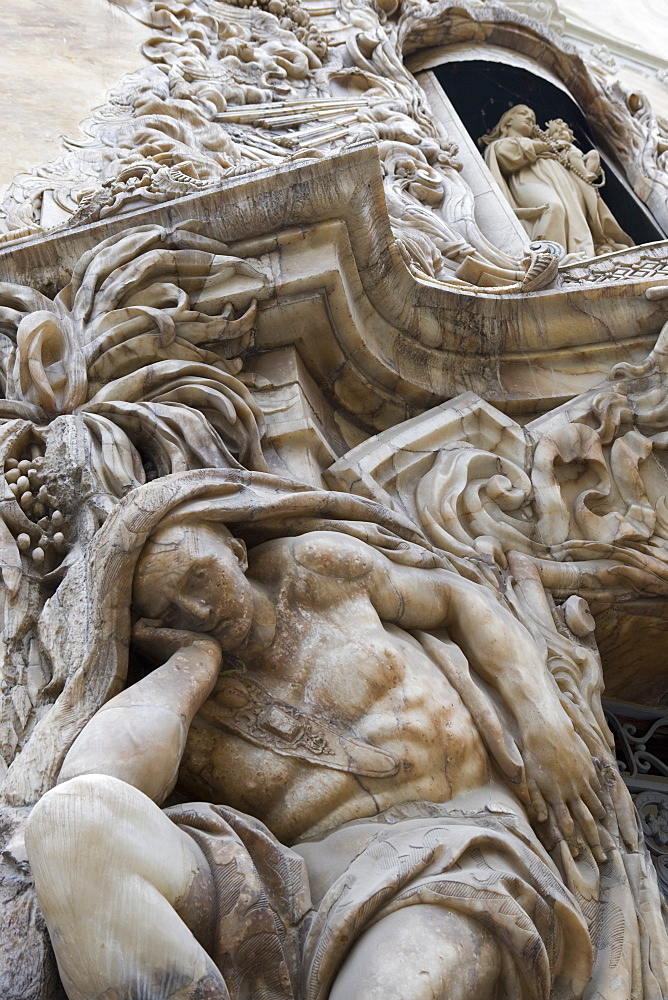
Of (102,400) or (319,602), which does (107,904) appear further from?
(102,400)

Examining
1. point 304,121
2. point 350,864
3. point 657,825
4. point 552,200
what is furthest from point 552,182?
point 350,864

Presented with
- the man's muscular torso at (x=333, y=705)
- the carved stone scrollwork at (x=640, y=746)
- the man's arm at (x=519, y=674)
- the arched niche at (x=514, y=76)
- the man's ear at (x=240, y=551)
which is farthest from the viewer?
the arched niche at (x=514, y=76)

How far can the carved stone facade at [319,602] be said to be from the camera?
1.63 metres

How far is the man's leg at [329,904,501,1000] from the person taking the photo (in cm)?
157

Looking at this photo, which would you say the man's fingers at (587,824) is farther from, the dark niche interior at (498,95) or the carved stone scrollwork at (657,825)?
the dark niche interior at (498,95)

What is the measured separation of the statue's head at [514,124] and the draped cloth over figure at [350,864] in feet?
19.3

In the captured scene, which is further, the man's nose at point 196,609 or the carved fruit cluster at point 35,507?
the carved fruit cluster at point 35,507

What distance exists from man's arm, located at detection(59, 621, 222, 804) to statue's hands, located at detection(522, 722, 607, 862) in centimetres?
85

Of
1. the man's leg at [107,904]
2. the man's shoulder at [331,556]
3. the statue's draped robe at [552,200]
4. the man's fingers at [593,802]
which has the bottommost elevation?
the statue's draped robe at [552,200]

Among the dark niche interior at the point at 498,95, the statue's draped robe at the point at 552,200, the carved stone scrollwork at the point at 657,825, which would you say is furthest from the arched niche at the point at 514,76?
the carved stone scrollwork at the point at 657,825

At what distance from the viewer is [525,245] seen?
5.64 meters

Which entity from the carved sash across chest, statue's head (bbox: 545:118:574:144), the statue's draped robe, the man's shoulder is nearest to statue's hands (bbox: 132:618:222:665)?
the carved sash across chest

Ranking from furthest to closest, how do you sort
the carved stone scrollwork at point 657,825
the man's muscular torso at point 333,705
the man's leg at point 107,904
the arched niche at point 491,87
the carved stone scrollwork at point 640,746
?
the arched niche at point 491,87
the carved stone scrollwork at point 640,746
the carved stone scrollwork at point 657,825
the man's muscular torso at point 333,705
the man's leg at point 107,904

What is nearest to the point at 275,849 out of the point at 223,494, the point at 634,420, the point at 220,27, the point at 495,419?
the point at 223,494
